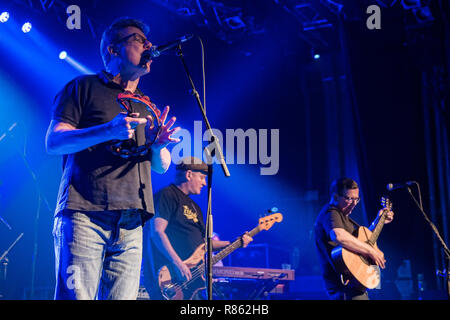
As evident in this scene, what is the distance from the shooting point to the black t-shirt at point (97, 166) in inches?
92.0

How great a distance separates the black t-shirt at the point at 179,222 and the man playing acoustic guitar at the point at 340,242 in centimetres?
133

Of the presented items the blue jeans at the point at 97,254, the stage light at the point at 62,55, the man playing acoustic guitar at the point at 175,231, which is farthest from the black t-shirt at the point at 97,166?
the stage light at the point at 62,55

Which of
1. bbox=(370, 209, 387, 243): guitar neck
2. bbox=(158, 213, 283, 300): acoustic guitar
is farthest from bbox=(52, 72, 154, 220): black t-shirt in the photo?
bbox=(370, 209, 387, 243): guitar neck

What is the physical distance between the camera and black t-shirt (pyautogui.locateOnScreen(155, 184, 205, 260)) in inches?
201

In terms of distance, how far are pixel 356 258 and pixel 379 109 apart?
3907mm

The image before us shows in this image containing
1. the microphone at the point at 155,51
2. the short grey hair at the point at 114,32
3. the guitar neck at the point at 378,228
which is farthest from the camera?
the guitar neck at the point at 378,228

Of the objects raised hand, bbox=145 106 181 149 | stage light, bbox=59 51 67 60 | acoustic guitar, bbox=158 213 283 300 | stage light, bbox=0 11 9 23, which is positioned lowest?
acoustic guitar, bbox=158 213 283 300

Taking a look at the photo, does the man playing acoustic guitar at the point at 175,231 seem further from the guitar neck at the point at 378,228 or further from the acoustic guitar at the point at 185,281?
the guitar neck at the point at 378,228

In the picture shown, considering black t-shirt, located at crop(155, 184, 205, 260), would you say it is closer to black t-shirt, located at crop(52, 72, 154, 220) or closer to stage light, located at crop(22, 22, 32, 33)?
black t-shirt, located at crop(52, 72, 154, 220)

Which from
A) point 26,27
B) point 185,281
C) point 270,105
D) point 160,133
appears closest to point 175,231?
point 185,281

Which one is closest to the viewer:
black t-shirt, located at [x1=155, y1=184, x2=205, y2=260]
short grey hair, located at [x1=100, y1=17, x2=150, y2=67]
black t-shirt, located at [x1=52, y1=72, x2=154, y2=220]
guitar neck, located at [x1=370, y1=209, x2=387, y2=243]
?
black t-shirt, located at [x1=52, y1=72, x2=154, y2=220]

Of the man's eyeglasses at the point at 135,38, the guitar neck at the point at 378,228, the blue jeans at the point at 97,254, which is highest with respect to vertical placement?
the man's eyeglasses at the point at 135,38

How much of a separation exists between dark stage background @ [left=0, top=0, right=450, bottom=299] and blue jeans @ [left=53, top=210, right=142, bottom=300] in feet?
14.1

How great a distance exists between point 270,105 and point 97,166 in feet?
24.7
